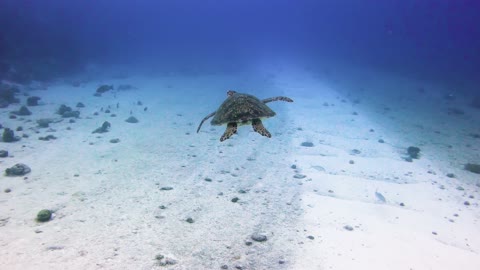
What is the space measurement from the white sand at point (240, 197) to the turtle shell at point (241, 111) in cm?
279

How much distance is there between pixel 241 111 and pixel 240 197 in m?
3.43

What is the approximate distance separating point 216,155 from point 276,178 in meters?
2.99

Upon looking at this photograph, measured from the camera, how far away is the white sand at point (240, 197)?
608cm

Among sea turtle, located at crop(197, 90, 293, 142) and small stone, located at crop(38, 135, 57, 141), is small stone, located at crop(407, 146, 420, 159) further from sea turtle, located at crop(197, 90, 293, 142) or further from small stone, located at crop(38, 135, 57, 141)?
small stone, located at crop(38, 135, 57, 141)

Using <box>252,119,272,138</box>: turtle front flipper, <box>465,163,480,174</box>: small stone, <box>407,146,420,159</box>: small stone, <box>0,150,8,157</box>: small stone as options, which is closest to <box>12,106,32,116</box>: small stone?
<box>0,150,8,157</box>: small stone

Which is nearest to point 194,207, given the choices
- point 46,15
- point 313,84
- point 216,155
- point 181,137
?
point 216,155

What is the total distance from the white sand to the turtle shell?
9.16 ft

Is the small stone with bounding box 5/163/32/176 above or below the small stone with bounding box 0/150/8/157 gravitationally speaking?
below

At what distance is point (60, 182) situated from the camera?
914cm

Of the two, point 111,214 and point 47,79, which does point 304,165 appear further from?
point 47,79

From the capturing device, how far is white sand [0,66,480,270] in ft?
20.0

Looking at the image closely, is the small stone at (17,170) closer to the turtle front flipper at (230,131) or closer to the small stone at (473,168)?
the turtle front flipper at (230,131)

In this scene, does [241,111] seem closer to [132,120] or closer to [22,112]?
[132,120]

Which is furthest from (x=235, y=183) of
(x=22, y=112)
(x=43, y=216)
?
(x=22, y=112)
